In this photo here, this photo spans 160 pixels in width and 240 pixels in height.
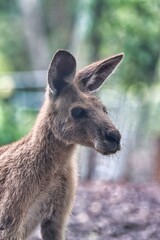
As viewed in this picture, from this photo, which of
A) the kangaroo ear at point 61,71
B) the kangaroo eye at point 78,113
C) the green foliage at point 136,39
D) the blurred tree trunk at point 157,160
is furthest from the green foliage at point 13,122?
the kangaroo eye at point 78,113

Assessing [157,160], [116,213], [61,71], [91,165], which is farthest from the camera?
[91,165]

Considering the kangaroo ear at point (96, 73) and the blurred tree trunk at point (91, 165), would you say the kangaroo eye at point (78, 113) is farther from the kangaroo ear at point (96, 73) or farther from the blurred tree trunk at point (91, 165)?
the blurred tree trunk at point (91, 165)

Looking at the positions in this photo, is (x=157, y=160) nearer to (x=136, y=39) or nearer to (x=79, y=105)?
(x=136, y=39)

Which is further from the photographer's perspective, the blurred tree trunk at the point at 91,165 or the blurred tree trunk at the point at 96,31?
the blurred tree trunk at the point at 96,31

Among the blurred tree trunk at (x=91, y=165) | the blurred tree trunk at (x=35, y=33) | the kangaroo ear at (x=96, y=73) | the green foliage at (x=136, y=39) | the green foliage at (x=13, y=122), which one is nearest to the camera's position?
the kangaroo ear at (x=96, y=73)

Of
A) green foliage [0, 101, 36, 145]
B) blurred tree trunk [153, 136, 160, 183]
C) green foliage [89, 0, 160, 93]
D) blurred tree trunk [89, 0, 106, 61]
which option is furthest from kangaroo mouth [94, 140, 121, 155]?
blurred tree trunk [89, 0, 106, 61]

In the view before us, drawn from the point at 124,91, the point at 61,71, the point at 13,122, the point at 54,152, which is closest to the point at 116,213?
the point at 54,152

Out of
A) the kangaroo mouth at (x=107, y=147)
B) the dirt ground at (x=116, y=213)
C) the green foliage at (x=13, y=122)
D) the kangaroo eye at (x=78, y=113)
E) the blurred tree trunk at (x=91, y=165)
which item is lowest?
the dirt ground at (x=116, y=213)

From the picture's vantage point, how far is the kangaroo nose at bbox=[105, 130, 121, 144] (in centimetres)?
621

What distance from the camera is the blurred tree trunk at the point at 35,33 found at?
26312 millimetres

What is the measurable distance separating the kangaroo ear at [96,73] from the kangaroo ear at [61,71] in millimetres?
114

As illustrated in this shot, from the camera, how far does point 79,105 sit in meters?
6.59

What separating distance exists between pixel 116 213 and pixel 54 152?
2.10 metres

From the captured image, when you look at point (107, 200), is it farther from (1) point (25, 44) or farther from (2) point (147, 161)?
(1) point (25, 44)
